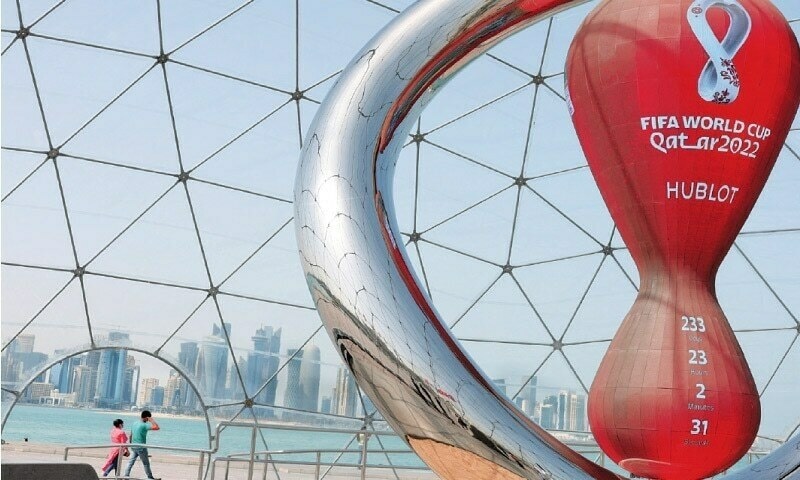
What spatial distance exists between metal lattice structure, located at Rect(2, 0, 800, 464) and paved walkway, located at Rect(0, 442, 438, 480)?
2.78 metres

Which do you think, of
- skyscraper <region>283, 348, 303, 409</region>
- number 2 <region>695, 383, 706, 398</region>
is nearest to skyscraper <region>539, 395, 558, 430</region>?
skyscraper <region>283, 348, 303, 409</region>

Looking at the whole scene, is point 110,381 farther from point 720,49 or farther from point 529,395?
point 720,49

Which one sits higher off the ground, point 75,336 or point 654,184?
point 75,336

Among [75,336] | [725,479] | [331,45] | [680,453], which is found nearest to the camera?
[725,479]

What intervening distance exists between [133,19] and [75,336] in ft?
62.2

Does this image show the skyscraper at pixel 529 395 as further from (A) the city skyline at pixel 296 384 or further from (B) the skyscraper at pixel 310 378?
(B) the skyscraper at pixel 310 378

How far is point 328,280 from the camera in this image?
2744 millimetres

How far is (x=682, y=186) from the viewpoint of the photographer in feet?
26.7

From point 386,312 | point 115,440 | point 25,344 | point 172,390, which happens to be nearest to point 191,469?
point 25,344

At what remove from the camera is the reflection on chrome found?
2.69 metres

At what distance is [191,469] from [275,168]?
71.8 ft

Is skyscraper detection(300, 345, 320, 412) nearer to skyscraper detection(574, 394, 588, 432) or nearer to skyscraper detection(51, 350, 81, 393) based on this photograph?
skyscraper detection(574, 394, 588, 432)

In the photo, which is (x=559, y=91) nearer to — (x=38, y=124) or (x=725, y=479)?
(x=38, y=124)

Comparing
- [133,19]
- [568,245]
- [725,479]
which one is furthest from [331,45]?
[725,479]
